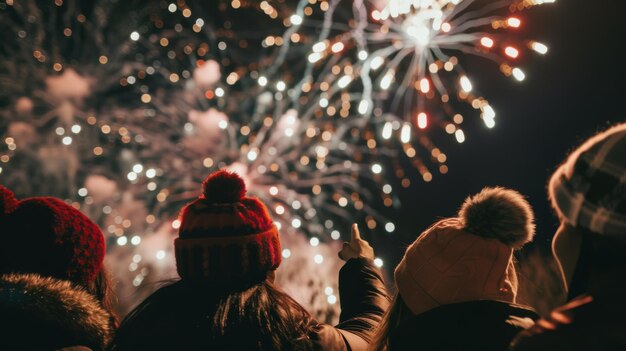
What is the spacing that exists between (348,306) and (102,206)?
17.1 meters

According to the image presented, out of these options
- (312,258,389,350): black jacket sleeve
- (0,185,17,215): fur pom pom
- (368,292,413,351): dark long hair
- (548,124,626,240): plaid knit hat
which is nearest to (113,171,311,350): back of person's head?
(312,258,389,350): black jacket sleeve

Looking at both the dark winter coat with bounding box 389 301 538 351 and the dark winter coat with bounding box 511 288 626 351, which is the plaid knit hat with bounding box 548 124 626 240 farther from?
the dark winter coat with bounding box 389 301 538 351

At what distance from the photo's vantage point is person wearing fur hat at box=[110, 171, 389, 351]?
1.94 m

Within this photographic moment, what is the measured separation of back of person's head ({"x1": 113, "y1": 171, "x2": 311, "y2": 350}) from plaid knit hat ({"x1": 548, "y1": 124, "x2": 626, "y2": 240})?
1.08 m

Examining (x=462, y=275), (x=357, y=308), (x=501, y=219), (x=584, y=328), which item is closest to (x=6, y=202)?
(x=357, y=308)

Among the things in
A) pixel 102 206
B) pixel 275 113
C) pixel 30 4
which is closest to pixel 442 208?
pixel 275 113

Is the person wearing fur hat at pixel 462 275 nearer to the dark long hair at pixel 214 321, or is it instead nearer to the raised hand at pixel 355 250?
the dark long hair at pixel 214 321

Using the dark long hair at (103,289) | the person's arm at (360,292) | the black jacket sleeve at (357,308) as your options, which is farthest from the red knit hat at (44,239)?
the person's arm at (360,292)

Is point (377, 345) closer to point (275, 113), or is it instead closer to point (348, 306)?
point (348, 306)

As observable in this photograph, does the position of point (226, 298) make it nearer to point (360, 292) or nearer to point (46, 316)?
point (46, 316)

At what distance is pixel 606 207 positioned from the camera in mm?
1411

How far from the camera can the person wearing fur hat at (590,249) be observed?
125cm

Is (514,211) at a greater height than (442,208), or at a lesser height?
lesser

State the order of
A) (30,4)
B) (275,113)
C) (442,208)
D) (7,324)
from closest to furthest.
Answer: (7,324)
(30,4)
(275,113)
(442,208)
